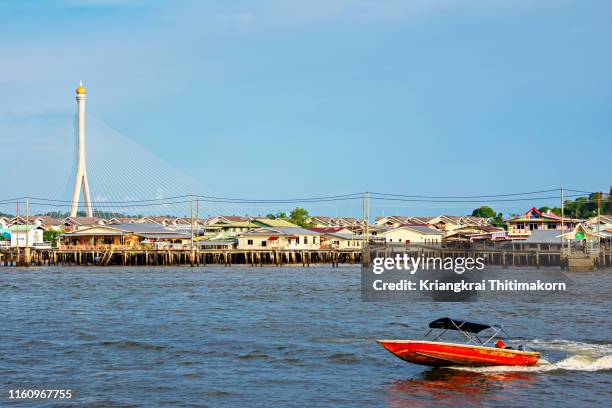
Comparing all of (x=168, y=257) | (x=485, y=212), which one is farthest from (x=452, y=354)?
(x=485, y=212)

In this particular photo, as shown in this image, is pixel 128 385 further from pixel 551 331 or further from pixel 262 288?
pixel 262 288

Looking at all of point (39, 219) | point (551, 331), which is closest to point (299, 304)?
point (551, 331)

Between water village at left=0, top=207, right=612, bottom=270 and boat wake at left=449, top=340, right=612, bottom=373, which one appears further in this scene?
water village at left=0, top=207, right=612, bottom=270

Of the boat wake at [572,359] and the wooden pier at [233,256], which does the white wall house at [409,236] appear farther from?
the boat wake at [572,359]

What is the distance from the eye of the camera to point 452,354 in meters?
18.9

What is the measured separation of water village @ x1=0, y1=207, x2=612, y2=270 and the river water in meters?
39.3

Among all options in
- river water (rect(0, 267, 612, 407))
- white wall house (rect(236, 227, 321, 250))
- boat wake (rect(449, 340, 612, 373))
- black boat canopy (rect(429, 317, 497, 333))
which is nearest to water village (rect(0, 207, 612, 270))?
white wall house (rect(236, 227, 321, 250))

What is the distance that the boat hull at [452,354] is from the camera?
1878 centimetres

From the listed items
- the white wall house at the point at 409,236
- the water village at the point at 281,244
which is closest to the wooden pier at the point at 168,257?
the water village at the point at 281,244

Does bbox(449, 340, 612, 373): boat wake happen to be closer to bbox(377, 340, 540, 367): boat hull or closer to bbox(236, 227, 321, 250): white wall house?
bbox(377, 340, 540, 367): boat hull

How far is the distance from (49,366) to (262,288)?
27090mm

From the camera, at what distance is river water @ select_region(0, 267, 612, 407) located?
1694 centimetres

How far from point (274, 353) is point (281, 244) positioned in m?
63.6

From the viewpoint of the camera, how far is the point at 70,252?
267 feet
